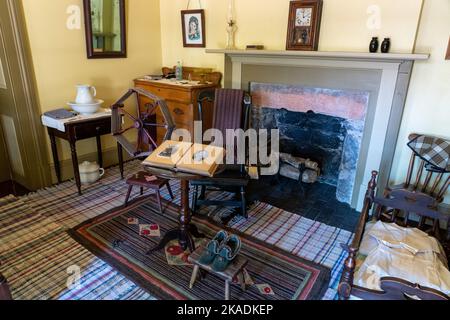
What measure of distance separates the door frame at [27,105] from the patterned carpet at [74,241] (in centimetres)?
24

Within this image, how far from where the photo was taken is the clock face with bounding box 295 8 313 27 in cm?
277

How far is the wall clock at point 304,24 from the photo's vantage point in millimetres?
2732

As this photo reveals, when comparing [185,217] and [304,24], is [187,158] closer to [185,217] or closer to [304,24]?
→ [185,217]

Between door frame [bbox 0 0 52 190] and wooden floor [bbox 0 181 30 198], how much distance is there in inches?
3.3

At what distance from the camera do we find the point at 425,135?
2.46 metres

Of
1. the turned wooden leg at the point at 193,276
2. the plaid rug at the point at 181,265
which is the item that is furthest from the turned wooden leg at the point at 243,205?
the turned wooden leg at the point at 193,276

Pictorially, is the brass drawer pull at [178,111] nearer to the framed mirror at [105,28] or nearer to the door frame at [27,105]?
the framed mirror at [105,28]

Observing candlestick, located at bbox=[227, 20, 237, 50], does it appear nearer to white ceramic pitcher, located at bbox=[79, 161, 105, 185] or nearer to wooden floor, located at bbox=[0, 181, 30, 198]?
white ceramic pitcher, located at bbox=[79, 161, 105, 185]

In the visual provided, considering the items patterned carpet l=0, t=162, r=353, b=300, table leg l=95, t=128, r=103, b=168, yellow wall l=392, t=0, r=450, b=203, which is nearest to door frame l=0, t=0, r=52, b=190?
patterned carpet l=0, t=162, r=353, b=300

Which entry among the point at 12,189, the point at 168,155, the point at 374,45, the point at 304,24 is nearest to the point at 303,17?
the point at 304,24

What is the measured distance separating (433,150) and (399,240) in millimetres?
921
